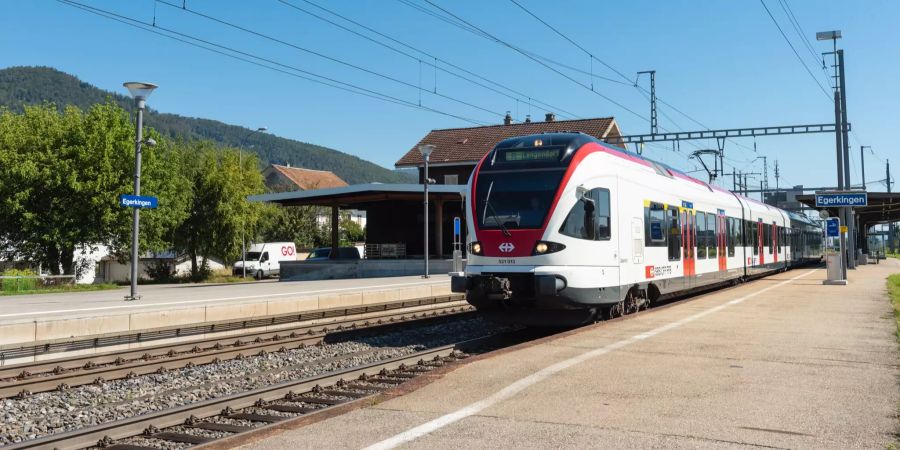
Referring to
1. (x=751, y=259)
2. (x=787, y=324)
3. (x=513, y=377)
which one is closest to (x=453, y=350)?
(x=513, y=377)

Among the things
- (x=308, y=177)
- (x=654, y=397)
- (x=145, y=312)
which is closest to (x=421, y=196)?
(x=145, y=312)

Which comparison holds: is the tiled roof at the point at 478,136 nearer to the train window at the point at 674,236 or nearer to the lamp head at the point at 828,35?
the lamp head at the point at 828,35

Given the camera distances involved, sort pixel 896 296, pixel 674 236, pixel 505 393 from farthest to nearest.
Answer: pixel 896 296 < pixel 674 236 < pixel 505 393

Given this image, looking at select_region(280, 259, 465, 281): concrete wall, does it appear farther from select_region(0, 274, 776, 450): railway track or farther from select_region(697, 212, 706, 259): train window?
select_region(0, 274, 776, 450): railway track

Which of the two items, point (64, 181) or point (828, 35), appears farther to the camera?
point (64, 181)

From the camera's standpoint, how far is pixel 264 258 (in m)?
50.0

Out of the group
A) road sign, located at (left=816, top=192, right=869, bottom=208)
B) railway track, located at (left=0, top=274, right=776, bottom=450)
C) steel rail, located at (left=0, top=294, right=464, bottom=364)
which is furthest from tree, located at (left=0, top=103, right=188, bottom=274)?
road sign, located at (left=816, top=192, right=869, bottom=208)

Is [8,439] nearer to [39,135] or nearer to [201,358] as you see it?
[201,358]

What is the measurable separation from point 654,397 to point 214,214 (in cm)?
4426

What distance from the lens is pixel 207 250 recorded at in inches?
1877

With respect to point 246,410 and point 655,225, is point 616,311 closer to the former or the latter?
point 655,225

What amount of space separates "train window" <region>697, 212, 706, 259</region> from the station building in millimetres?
9472

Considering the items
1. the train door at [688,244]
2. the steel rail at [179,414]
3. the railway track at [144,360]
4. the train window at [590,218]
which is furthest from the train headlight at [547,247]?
the train door at [688,244]

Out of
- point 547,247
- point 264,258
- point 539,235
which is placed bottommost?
point 264,258
